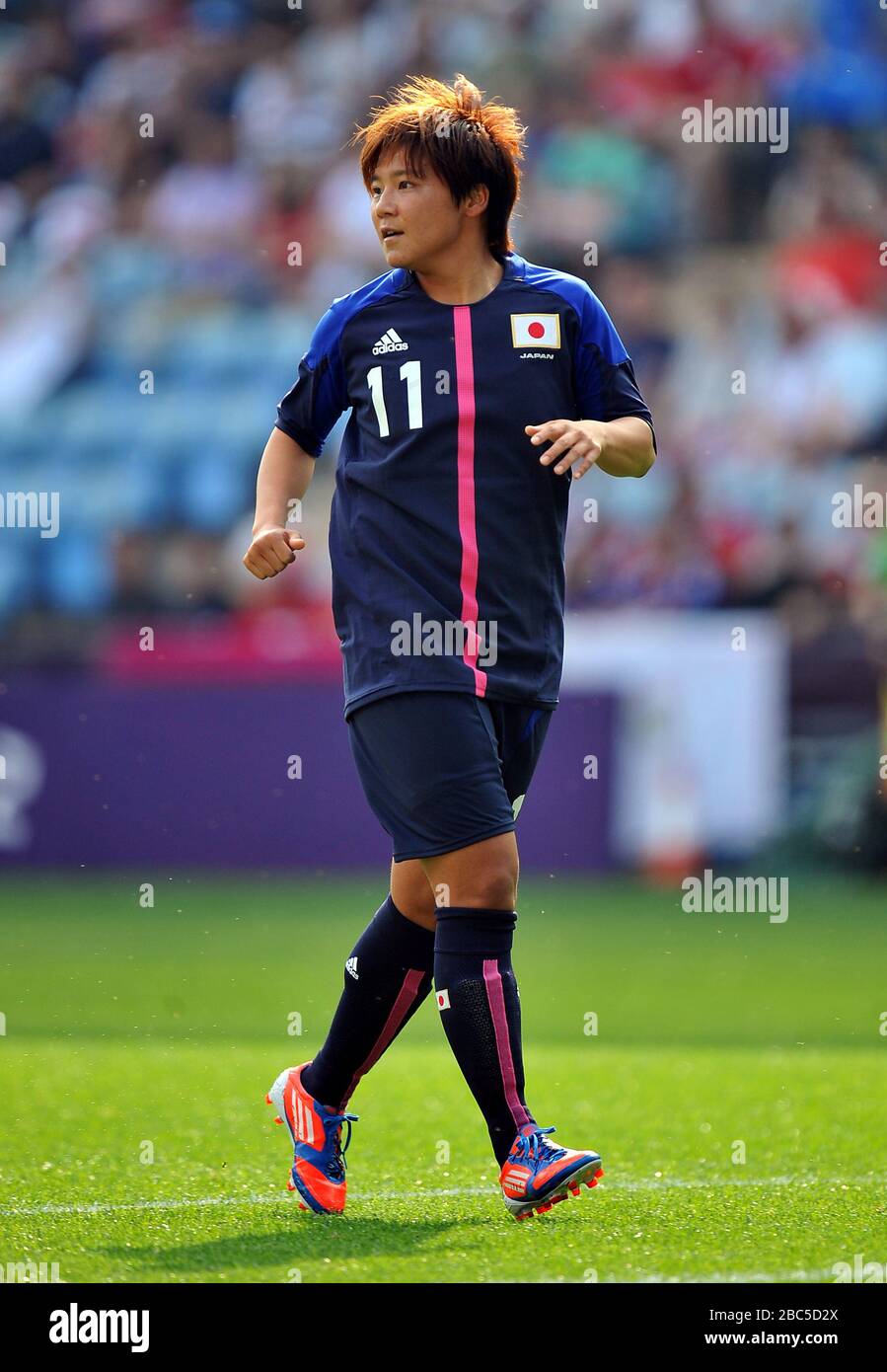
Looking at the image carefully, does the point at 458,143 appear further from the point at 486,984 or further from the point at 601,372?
the point at 486,984

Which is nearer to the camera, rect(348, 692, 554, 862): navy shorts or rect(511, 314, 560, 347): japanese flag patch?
rect(348, 692, 554, 862): navy shorts

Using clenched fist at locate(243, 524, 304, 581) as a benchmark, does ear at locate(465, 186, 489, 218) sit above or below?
above

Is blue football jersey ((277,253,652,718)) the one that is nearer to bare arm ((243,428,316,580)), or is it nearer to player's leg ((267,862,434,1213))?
bare arm ((243,428,316,580))

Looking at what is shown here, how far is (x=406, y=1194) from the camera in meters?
3.77

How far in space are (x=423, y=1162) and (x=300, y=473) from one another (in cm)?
153

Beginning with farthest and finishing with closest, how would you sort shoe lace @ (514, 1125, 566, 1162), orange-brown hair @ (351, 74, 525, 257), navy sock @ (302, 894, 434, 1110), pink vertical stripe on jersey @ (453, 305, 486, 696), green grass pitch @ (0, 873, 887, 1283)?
navy sock @ (302, 894, 434, 1110)
orange-brown hair @ (351, 74, 525, 257)
pink vertical stripe on jersey @ (453, 305, 486, 696)
shoe lace @ (514, 1125, 566, 1162)
green grass pitch @ (0, 873, 887, 1283)

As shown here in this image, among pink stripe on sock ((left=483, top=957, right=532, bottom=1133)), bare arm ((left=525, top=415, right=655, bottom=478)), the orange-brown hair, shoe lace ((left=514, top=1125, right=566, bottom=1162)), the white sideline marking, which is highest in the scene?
the orange-brown hair

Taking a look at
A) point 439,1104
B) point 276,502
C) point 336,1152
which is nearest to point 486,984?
point 336,1152

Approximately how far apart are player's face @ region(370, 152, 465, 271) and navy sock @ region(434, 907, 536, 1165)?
1.25m

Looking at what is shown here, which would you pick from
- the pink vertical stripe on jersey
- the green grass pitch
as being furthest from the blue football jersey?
the green grass pitch

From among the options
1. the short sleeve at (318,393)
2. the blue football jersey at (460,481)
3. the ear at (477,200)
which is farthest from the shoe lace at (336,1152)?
the ear at (477,200)

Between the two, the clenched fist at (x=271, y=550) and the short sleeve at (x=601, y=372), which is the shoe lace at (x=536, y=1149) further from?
the short sleeve at (x=601, y=372)

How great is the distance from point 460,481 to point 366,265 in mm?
12036

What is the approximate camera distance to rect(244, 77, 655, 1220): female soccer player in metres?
3.40
